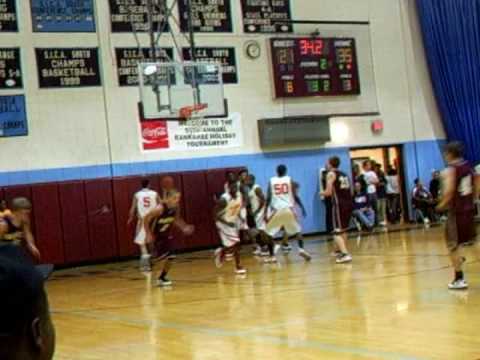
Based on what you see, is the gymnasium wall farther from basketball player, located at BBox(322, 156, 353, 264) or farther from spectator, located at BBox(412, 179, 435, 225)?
basketball player, located at BBox(322, 156, 353, 264)

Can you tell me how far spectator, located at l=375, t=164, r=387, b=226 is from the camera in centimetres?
2112

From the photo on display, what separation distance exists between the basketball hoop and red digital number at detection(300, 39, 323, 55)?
5.41 m

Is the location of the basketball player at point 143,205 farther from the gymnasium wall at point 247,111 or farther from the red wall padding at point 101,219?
the gymnasium wall at point 247,111

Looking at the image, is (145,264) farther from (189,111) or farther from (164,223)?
(164,223)

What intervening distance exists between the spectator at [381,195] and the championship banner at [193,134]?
3.91 meters

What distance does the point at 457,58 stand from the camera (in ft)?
72.6

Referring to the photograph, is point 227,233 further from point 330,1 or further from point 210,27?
point 330,1

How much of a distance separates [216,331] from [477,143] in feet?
52.3

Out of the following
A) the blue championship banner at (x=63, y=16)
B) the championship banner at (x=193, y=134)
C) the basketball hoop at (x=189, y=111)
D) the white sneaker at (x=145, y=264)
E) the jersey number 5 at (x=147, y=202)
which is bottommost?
the white sneaker at (x=145, y=264)

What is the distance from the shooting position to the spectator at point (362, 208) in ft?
66.4

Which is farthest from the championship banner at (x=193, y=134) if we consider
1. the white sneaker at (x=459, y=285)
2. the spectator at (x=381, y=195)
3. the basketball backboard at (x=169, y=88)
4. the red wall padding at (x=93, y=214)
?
the white sneaker at (x=459, y=285)

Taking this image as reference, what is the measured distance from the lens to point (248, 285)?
1129 centimetres

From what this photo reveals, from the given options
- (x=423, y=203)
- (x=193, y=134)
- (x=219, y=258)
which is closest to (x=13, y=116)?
(x=193, y=134)

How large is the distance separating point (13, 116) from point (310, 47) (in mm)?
7548
